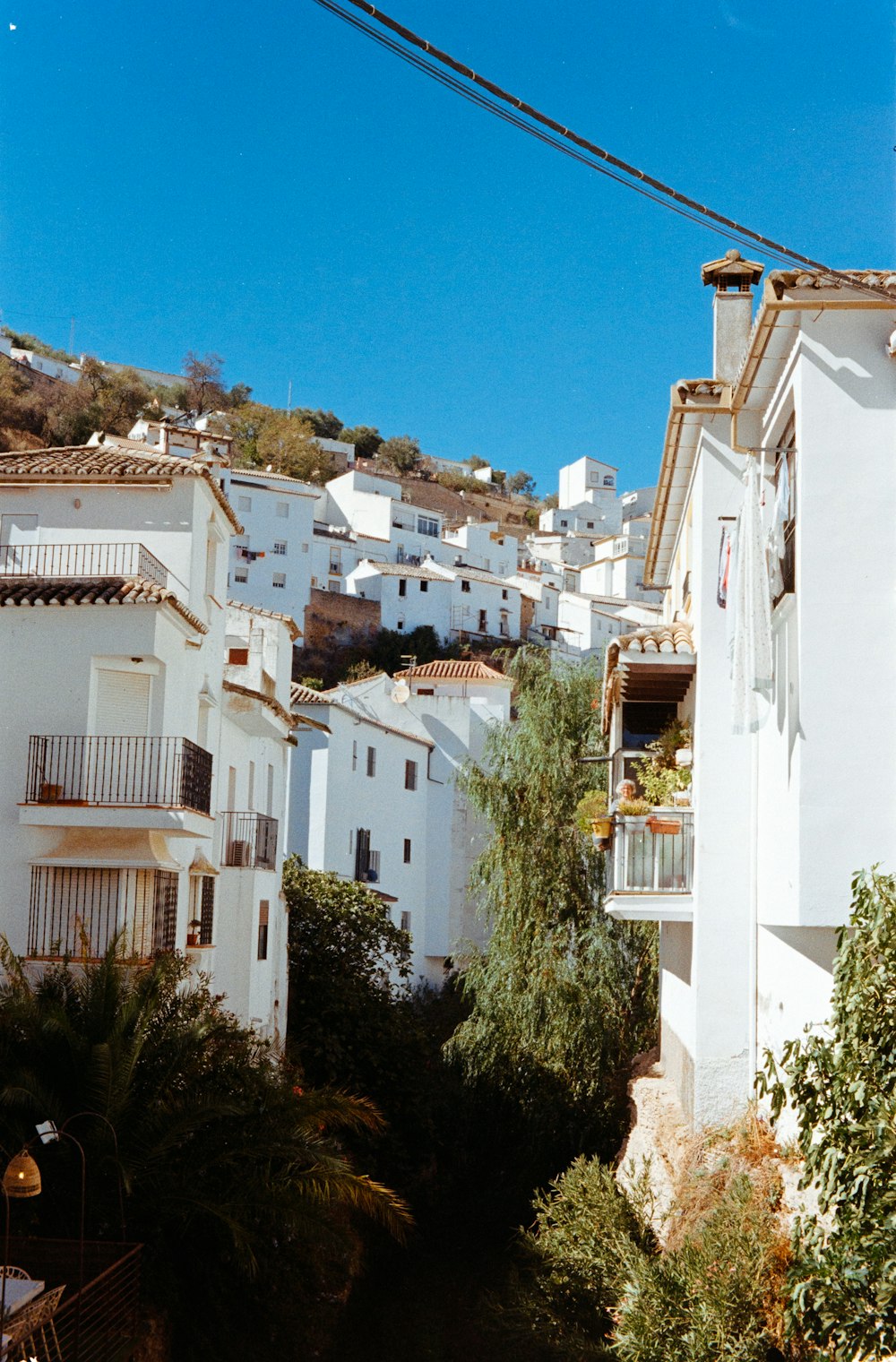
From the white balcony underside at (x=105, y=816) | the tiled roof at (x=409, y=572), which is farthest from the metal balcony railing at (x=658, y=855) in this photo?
the tiled roof at (x=409, y=572)

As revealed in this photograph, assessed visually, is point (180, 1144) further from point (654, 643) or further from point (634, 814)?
point (654, 643)

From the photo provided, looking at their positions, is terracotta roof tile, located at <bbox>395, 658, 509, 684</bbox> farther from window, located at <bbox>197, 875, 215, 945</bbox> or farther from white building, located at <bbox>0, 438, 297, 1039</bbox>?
window, located at <bbox>197, 875, 215, 945</bbox>

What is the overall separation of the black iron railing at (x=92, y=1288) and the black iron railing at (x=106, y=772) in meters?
6.18

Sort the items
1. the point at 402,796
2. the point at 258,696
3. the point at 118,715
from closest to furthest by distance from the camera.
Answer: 1. the point at 118,715
2. the point at 258,696
3. the point at 402,796

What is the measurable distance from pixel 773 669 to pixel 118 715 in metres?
9.70

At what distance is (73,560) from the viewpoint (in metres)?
19.3

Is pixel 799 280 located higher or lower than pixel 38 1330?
higher

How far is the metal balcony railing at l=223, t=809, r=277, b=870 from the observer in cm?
2188

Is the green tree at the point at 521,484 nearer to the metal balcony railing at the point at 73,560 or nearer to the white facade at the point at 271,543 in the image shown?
the white facade at the point at 271,543

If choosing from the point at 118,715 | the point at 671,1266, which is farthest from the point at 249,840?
the point at 671,1266

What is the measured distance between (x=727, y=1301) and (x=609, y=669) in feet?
25.9

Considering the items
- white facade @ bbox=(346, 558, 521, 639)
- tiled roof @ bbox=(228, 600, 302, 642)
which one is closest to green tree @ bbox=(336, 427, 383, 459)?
white facade @ bbox=(346, 558, 521, 639)

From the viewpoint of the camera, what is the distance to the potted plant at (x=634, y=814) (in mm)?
15297

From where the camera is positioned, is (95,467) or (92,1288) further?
(95,467)
